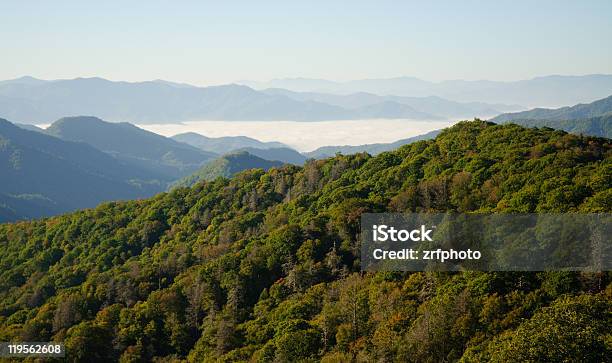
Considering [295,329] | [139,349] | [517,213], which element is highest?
[517,213]

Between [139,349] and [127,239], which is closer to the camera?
[139,349]

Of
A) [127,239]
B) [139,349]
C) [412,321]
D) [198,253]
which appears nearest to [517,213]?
[412,321]

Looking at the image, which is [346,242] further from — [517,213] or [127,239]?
[127,239]

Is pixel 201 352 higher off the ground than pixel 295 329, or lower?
lower

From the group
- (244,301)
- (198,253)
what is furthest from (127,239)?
(244,301)

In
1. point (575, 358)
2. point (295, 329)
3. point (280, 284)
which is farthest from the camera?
point (280, 284)

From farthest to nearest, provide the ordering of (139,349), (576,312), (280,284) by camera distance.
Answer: (280,284) < (139,349) < (576,312)

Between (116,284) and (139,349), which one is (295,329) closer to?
(139,349)
